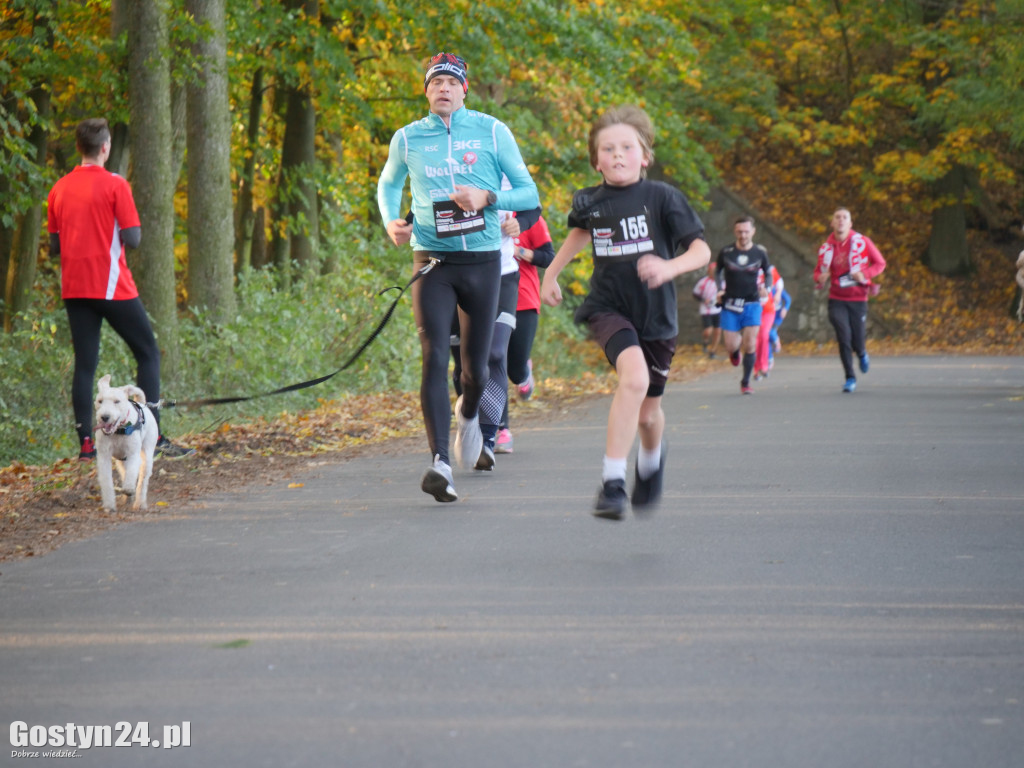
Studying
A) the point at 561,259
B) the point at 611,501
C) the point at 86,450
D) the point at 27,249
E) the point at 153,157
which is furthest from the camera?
the point at 27,249

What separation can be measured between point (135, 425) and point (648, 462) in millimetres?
2814

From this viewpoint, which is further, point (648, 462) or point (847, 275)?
point (847, 275)

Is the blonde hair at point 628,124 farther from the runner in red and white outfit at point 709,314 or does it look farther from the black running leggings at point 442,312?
the runner in red and white outfit at point 709,314

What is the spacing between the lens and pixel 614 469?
6551 millimetres

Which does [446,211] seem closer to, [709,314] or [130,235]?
[130,235]

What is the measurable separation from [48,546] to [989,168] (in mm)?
29681

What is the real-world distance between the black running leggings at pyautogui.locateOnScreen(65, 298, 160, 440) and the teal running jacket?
8.70ft

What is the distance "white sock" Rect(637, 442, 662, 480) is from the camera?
6.98m

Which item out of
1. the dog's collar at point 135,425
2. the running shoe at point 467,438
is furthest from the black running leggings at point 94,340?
the running shoe at point 467,438

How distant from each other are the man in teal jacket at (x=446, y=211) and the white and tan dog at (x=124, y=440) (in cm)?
156

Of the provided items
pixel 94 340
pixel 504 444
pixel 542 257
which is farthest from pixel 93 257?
pixel 504 444

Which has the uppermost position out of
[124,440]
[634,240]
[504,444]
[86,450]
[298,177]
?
[298,177]

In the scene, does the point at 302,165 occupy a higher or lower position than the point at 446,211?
higher

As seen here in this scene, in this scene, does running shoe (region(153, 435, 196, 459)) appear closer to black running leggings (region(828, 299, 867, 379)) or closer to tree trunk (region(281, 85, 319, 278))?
tree trunk (region(281, 85, 319, 278))
